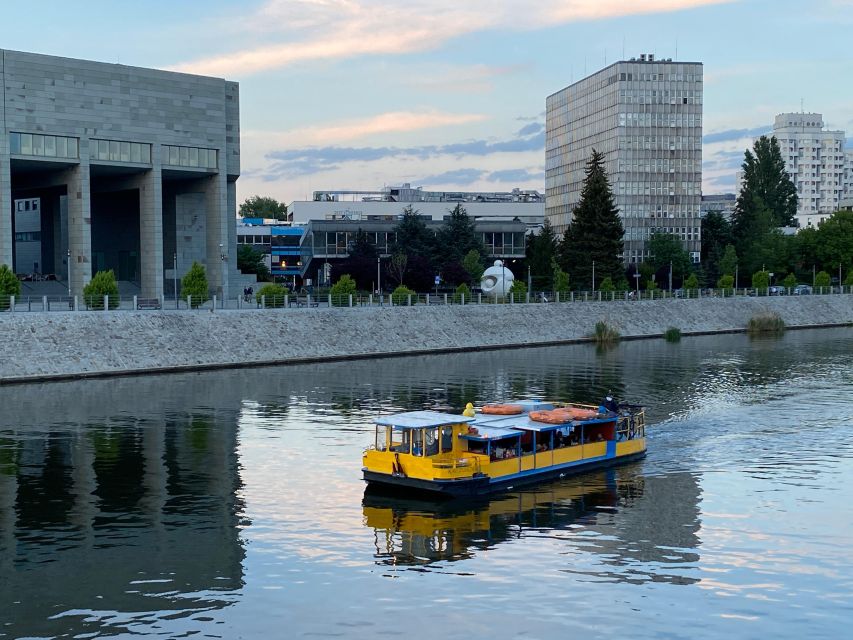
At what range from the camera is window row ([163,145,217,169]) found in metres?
94.4

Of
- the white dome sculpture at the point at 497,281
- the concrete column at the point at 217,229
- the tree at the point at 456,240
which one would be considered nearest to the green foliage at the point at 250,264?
the tree at the point at 456,240

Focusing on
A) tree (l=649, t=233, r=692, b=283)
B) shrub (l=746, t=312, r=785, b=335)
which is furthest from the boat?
tree (l=649, t=233, r=692, b=283)

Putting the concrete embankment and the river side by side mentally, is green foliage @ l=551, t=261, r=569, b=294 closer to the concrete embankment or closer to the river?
the concrete embankment

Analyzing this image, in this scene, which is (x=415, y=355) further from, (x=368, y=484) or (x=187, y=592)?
(x=187, y=592)

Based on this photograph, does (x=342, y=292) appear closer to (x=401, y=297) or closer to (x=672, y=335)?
(x=401, y=297)

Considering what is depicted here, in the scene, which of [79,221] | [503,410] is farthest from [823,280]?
[503,410]

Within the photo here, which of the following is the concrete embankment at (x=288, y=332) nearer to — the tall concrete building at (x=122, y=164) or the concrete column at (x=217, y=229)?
the concrete column at (x=217, y=229)

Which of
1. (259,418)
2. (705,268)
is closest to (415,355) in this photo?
(259,418)

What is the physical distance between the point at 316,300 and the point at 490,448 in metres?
59.1

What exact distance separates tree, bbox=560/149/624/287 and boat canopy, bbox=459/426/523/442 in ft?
285

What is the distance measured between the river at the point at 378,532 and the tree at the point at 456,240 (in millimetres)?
84376

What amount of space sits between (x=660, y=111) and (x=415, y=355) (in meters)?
111

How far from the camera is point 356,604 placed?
25.6 metres

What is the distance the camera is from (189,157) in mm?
95688
